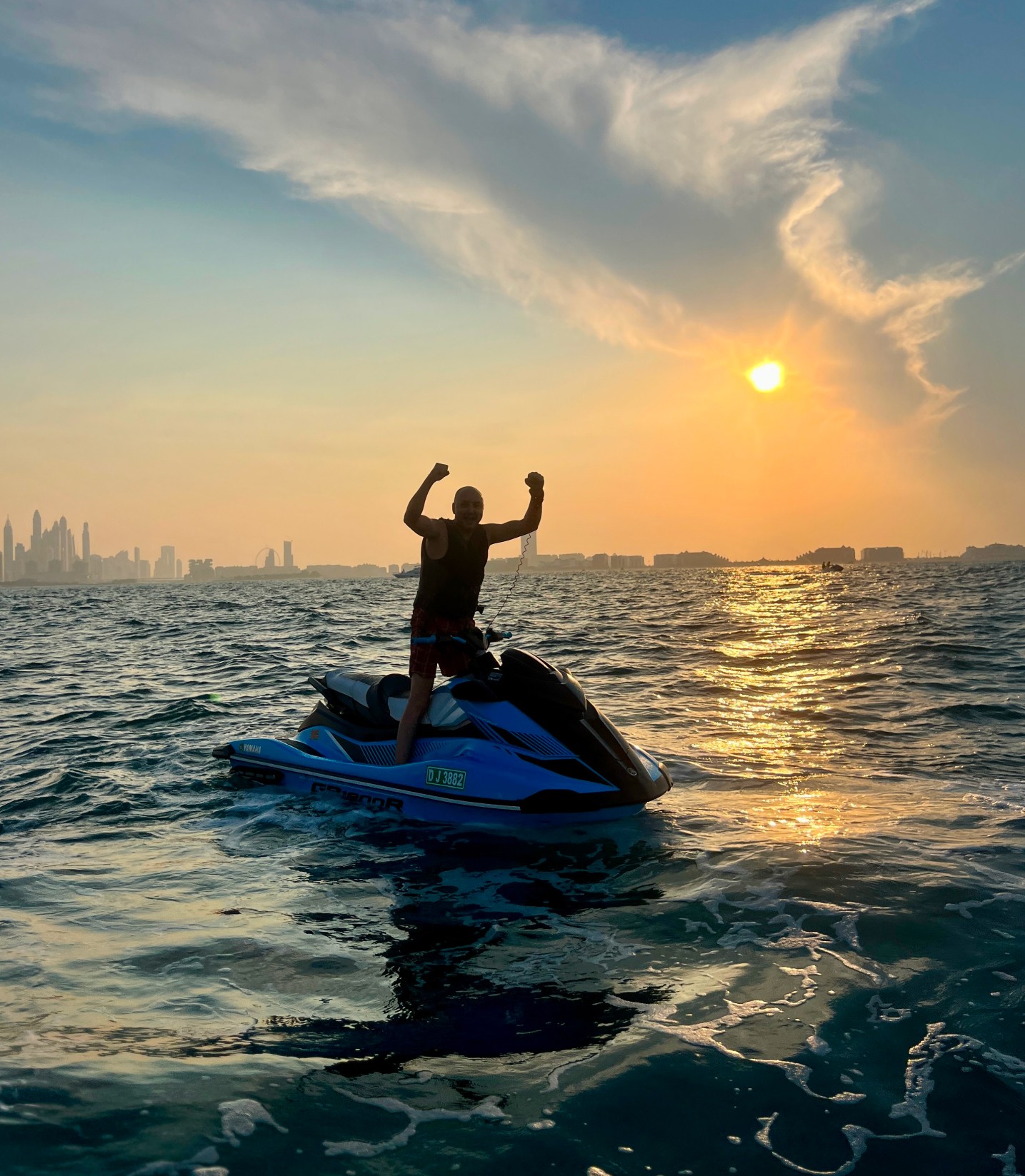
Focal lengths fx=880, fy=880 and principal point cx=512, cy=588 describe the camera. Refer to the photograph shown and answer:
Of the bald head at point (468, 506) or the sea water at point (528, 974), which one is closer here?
the sea water at point (528, 974)

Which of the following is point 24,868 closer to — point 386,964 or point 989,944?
point 386,964

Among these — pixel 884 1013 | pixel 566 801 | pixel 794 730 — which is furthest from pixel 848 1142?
pixel 794 730

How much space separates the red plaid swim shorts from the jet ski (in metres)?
0.10

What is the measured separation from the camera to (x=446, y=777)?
6664 millimetres

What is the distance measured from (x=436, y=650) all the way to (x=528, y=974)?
3449 millimetres

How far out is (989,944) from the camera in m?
4.12

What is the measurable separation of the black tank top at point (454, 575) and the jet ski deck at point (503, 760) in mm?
501

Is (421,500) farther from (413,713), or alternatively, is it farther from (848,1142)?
(848,1142)

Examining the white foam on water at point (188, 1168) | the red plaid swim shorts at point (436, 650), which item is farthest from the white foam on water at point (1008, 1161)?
the red plaid swim shorts at point (436, 650)

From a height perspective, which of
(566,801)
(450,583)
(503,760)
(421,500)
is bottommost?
(566,801)

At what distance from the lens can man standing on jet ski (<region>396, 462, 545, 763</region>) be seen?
22.8ft

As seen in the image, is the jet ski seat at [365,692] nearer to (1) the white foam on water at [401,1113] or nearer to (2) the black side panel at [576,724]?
(2) the black side panel at [576,724]

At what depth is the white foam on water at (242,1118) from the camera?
2746 mm

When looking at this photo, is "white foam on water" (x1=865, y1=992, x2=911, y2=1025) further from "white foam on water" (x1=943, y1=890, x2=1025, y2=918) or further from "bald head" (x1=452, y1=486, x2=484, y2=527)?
"bald head" (x1=452, y1=486, x2=484, y2=527)
